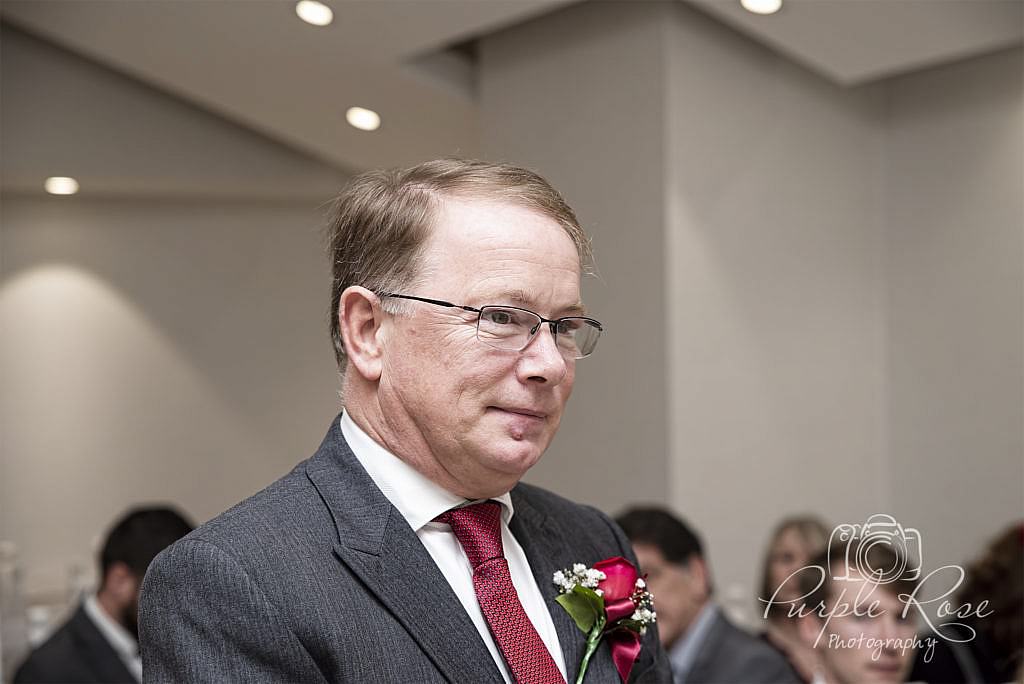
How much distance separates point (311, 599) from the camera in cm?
128

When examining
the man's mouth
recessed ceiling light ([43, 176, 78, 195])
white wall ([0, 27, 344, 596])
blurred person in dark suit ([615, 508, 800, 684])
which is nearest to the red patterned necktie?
the man's mouth

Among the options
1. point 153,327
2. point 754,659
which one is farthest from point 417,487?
point 153,327

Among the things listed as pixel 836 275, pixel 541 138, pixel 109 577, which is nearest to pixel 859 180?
pixel 836 275

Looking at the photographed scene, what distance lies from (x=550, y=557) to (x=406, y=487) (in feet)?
0.84

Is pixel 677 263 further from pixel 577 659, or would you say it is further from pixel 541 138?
pixel 577 659

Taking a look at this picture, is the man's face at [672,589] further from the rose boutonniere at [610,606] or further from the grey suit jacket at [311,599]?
the grey suit jacket at [311,599]

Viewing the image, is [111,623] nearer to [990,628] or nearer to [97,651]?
[97,651]

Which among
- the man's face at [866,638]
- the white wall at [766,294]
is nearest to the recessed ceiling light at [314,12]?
the white wall at [766,294]

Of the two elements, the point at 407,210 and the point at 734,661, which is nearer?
the point at 407,210

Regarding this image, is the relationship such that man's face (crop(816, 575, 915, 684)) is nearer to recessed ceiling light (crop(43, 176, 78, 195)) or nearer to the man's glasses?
the man's glasses

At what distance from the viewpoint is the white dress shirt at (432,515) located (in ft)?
4.64

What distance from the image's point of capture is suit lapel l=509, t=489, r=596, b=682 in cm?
147

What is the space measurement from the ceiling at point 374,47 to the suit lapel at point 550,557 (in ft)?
9.43

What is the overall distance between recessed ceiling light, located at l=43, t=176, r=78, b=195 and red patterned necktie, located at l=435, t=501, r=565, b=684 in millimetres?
5102
